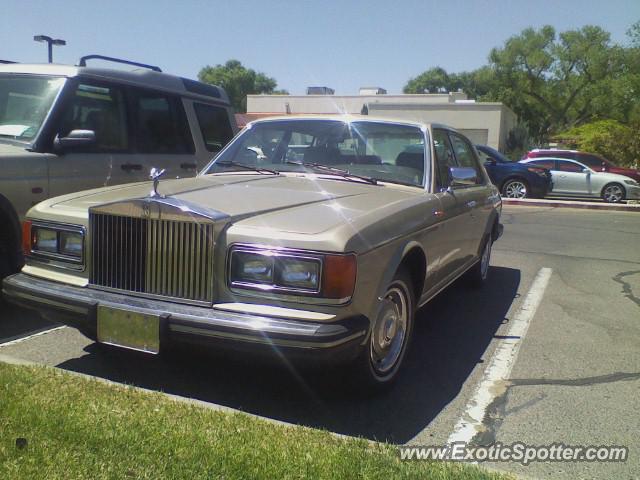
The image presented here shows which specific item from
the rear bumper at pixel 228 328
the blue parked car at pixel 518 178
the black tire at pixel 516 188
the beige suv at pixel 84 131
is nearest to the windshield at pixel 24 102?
the beige suv at pixel 84 131

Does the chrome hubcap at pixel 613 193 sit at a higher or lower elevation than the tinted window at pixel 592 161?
lower

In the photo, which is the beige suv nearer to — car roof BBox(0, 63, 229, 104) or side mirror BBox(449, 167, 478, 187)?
car roof BBox(0, 63, 229, 104)

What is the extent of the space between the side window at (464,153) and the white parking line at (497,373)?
4.45 ft

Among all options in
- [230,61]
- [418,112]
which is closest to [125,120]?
[418,112]

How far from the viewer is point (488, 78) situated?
54.4 metres

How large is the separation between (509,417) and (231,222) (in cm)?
190

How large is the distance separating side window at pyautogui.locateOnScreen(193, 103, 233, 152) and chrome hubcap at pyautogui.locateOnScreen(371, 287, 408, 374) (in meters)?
3.74

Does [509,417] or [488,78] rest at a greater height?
[488,78]

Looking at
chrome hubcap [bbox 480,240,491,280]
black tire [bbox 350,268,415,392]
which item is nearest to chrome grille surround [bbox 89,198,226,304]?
black tire [bbox 350,268,415,392]

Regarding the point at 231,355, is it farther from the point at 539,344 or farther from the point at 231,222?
the point at 539,344

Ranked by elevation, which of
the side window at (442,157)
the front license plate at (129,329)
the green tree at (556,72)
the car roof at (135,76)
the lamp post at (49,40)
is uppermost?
the green tree at (556,72)

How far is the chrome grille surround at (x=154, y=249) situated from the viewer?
324 cm

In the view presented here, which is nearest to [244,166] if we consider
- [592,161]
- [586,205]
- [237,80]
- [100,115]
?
[100,115]

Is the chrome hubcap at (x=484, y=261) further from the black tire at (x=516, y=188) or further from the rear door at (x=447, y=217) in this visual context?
the black tire at (x=516, y=188)
